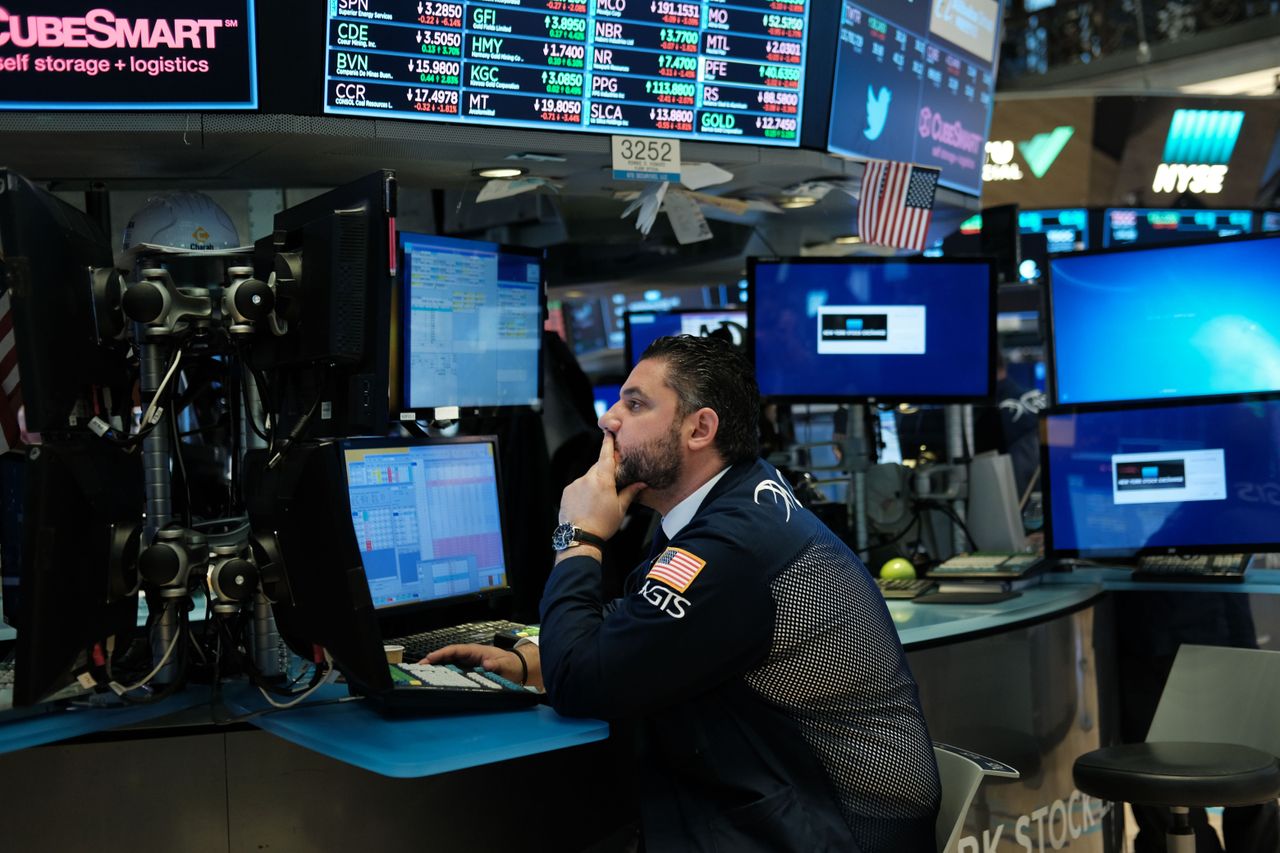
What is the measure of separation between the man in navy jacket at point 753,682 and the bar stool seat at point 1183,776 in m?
0.57

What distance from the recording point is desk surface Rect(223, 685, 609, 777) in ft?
5.83

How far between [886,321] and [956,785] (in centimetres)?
188

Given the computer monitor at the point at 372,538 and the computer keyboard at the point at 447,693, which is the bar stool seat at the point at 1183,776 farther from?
the computer monitor at the point at 372,538

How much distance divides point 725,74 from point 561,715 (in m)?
2.46

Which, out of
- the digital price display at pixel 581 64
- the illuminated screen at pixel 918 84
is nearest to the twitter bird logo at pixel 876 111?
the illuminated screen at pixel 918 84

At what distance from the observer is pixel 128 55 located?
10.2 ft

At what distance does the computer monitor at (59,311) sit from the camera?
1728mm

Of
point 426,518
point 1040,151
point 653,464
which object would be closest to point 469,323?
point 426,518

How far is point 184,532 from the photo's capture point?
2.01 metres

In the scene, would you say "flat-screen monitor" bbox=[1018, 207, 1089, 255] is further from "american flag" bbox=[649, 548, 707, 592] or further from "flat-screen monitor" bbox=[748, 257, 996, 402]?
"american flag" bbox=[649, 548, 707, 592]

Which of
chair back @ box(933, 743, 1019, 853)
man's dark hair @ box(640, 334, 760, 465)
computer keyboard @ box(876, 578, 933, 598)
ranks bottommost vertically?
chair back @ box(933, 743, 1019, 853)

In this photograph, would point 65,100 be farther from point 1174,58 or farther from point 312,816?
point 1174,58

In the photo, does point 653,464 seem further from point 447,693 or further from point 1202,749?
point 1202,749

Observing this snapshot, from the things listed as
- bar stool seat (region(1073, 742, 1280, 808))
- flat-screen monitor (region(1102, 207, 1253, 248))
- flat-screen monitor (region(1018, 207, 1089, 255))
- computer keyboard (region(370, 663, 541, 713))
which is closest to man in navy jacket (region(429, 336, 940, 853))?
computer keyboard (region(370, 663, 541, 713))
